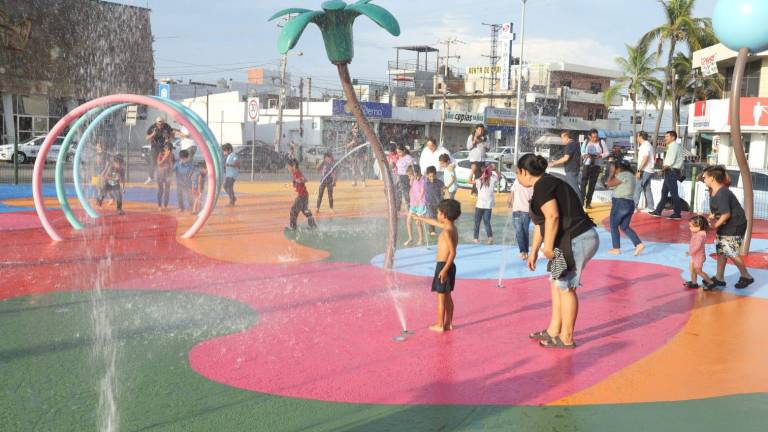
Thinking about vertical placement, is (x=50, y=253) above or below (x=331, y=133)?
below

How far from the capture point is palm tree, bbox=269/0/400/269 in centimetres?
770

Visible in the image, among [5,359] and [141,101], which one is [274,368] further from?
[141,101]

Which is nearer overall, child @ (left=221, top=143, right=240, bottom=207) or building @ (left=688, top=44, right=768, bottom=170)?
child @ (left=221, top=143, right=240, bottom=207)

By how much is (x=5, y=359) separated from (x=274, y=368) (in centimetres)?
217

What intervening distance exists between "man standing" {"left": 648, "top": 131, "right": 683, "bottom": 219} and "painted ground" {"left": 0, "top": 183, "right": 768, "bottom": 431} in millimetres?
4546

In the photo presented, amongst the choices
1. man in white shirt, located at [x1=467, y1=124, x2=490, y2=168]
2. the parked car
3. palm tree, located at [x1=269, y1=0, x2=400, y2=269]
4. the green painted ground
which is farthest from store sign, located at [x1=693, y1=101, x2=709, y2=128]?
the green painted ground

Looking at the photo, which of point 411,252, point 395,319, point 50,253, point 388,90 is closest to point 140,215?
point 50,253

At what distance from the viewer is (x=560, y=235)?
5.88m

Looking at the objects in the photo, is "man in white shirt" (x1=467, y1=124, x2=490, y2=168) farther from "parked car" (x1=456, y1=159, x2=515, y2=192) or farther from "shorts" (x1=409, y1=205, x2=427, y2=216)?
"parked car" (x1=456, y1=159, x2=515, y2=192)

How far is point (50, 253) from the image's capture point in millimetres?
10219

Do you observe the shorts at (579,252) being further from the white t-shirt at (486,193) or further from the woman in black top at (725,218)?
the white t-shirt at (486,193)

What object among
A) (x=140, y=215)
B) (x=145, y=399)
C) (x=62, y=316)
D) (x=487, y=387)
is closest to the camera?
(x=145, y=399)

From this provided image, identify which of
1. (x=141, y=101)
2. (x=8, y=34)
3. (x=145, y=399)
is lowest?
(x=145, y=399)

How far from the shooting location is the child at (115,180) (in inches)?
562
